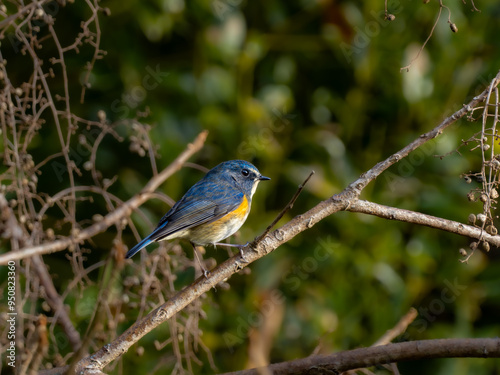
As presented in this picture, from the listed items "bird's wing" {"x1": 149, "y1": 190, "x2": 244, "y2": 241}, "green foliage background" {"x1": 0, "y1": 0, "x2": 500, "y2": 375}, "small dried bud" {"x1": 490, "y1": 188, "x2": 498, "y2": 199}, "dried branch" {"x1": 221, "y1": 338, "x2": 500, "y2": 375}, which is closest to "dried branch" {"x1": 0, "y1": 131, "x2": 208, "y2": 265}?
"dried branch" {"x1": 221, "y1": 338, "x2": 500, "y2": 375}

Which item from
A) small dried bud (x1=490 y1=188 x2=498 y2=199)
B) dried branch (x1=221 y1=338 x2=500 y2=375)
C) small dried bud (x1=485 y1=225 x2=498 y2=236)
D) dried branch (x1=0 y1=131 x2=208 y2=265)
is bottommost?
dried branch (x1=221 y1=338 x2=500 y2=375)

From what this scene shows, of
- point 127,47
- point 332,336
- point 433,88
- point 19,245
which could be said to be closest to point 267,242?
point 19,245

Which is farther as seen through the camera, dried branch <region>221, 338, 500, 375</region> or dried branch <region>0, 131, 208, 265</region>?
dried branch <region>221, 338, 500, 375</region>

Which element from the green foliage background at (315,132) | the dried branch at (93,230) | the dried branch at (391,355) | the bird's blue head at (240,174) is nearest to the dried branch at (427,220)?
the dried branch at (391,355)

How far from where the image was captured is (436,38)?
4.84 meters

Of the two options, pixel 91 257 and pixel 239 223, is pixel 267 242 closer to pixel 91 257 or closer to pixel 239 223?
pixel 239 223

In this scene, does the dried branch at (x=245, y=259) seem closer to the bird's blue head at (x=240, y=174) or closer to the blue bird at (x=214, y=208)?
the blue bird at (x=214, y=208)

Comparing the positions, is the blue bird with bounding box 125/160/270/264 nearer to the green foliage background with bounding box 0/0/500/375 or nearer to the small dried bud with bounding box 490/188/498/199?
the green foliage background with bounding box 0/0/500/375

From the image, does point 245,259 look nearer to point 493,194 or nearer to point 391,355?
point 391,355

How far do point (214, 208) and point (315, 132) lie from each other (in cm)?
126

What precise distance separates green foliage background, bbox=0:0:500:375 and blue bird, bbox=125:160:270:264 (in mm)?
565

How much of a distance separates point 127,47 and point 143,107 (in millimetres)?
461

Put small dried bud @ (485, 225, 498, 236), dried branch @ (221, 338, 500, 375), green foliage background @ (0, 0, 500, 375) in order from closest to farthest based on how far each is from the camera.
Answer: dried branch @ (221, 338, 500, 375)
small dried bud @ (485, 225, 498, 236)
green foliage background @ (0, 0, 500, 375)

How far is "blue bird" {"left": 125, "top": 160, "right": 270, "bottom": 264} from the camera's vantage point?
135 inches
